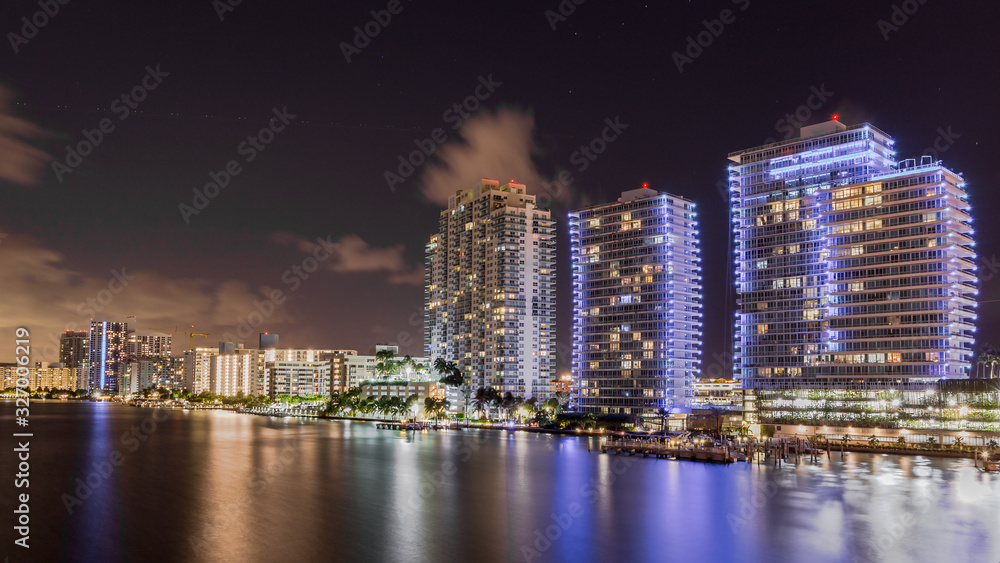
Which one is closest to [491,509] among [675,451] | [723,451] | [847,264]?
[723,451]

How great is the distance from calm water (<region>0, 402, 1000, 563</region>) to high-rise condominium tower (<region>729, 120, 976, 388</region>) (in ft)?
148

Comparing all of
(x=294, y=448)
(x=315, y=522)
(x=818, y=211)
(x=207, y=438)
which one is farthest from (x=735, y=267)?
(x=315, y=522)

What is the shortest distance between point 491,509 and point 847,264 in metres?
126

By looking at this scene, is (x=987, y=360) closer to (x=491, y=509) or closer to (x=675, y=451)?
(x=675, y=451)

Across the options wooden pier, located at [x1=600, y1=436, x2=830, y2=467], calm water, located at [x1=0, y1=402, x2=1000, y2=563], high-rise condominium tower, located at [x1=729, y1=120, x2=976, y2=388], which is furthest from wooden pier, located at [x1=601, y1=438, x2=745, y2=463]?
high-rise condominium tower, located at [x1=729, y1=120, x2=976, y2=388]

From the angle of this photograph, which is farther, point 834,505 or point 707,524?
point 834,505

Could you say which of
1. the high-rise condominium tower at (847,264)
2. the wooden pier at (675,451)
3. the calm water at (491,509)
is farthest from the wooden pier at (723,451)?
the high-rise condominium tower at (847,264)

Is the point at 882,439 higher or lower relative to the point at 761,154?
lower

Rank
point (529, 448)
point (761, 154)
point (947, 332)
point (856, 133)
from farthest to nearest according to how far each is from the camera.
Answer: point (761, 154)
point (856, 133)
point (947, 332)
point (529, 448)

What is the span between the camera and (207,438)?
164 meters

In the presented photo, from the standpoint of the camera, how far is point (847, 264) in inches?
6777


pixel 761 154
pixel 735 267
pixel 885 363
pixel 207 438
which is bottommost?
pixel 207 438

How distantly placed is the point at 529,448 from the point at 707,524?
81417 millimetres

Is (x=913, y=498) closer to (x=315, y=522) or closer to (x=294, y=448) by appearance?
(x=315, y=522)
